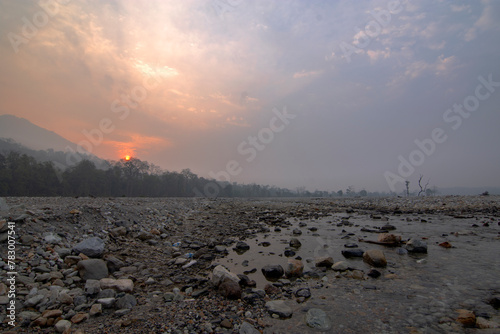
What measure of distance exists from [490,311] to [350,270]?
92.9 inches

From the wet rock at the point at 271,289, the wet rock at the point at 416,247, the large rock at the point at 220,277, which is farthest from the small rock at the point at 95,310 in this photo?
the wet rock at the point at 416,247

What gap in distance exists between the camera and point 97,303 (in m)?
3.55

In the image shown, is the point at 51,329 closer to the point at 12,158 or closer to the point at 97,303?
the point at 97,303

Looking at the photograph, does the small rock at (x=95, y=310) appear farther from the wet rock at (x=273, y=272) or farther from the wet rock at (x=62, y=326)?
the wet rock at (x=273, y=272)

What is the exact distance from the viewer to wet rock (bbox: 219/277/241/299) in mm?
3920

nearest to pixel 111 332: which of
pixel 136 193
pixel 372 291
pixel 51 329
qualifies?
pixel 51 329

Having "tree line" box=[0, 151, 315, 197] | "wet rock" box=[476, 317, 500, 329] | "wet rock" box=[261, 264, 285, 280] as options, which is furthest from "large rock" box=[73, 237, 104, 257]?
"tree line" box=[0, 151, 315, 197]

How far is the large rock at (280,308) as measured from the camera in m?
3.43

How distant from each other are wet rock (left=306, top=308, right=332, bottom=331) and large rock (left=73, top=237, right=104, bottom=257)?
16.6 ft

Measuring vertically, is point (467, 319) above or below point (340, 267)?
above

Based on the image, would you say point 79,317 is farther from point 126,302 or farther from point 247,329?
point 247,329

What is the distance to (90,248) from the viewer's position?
5305mm

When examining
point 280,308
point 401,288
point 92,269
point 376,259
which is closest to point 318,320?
point 280,308

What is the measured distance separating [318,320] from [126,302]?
3.14 metres
